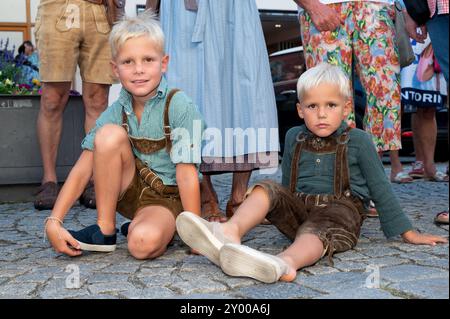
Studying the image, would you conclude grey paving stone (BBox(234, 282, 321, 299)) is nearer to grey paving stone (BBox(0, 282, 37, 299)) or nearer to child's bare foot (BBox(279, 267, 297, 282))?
child's bare foot (BBox(279, 267, 297, 282))

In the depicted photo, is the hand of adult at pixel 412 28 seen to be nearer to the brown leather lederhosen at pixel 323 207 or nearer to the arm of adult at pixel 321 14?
the arm of adult at pixel 321 14

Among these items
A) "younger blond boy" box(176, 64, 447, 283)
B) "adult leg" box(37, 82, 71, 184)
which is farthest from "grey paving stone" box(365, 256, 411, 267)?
"adult leg" box(37, 82, 71, 184)

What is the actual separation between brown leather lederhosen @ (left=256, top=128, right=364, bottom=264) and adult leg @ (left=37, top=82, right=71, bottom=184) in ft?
6.99

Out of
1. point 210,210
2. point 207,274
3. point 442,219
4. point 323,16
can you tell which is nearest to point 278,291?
point 207,274

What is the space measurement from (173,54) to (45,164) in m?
1.66

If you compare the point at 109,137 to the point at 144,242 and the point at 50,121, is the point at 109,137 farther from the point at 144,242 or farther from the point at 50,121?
the point at 50,121

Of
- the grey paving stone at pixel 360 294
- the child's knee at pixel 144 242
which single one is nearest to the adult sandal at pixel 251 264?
the grey paving stone at pixel 360 294

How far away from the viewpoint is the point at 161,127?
2.93m

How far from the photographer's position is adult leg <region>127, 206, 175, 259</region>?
269 cm

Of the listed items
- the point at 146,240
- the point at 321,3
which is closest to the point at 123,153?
the point at 146,240

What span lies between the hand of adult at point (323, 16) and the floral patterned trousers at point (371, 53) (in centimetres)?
6

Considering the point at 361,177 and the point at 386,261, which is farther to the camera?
the point at 361,177

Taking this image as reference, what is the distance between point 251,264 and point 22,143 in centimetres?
324

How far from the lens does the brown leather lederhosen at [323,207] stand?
269cm
